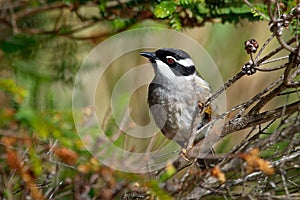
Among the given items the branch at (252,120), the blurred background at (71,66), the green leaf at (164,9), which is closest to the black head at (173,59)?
the blurred background at (71,66)

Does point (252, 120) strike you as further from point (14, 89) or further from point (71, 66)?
point (71, 66)

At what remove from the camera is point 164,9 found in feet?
7.84

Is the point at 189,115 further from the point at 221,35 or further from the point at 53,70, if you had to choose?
the point at 221,35

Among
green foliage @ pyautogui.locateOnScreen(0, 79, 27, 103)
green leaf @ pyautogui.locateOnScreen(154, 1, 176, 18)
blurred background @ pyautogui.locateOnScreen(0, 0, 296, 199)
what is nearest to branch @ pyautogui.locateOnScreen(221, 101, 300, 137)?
blurred background @ pyautogui.locateOnScreen(0, 0, 296, 199)

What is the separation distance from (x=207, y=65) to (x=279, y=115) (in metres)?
1.95

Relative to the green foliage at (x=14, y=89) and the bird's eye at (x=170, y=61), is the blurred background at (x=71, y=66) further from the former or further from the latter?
the bird's eye at (x=170, y=61)

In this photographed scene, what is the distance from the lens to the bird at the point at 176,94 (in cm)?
289

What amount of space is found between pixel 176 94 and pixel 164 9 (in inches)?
25.1

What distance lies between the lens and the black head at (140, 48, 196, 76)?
2.82m

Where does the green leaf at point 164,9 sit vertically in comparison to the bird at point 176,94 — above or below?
above

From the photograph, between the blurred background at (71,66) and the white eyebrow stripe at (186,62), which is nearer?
the blurred background at (71,66)

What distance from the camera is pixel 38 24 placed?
3.46m

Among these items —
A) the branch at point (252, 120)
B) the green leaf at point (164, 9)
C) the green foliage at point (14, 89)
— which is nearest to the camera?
the green foliage at point (14, 89)

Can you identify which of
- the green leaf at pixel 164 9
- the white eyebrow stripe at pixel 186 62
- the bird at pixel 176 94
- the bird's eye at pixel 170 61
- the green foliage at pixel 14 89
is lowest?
the bird at pixel 176 94
